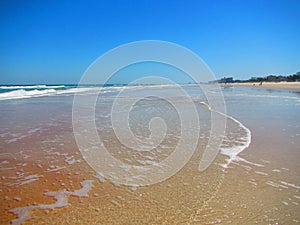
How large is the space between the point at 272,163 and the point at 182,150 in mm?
1828

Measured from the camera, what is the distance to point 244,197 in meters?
2.99

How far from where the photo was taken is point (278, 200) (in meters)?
2.92

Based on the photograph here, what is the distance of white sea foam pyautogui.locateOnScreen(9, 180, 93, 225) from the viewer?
261 cm

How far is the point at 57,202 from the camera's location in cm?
294

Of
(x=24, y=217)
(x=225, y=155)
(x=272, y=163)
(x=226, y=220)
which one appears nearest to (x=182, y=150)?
(x=225, y=155)

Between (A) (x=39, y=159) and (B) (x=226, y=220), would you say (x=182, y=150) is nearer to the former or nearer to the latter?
(B) (x=226, y=220)

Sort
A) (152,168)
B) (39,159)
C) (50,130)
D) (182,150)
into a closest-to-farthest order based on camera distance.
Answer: (152,168) → (39,159) → (182,150) → (50,130)

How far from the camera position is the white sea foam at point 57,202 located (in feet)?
8.56

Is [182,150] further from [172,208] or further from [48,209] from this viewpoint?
[48,209]

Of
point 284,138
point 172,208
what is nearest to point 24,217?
point 172,208

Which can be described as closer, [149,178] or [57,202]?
[57,202]

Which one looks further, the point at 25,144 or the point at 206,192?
the point at 25,144

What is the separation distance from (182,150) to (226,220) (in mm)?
2622

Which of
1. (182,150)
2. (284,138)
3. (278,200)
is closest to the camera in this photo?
(278,200)
